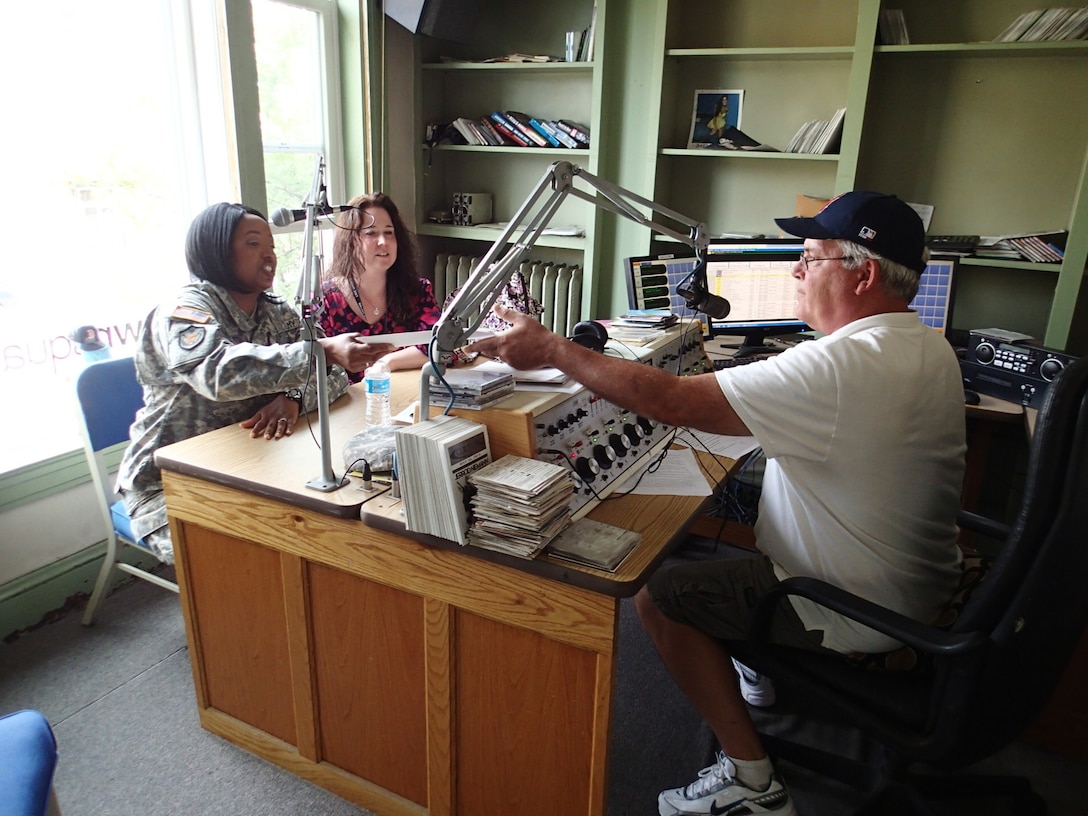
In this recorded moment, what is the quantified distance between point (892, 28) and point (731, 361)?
4.96ft

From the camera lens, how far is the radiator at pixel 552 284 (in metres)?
3.82

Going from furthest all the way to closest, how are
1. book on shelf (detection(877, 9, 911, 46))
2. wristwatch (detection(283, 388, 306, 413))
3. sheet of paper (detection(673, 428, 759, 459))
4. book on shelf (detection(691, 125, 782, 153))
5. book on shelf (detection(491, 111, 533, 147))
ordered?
book on shelf (detection(491, 111, 533, 147)), book on shelf (detection(691, 125, 782, 153)), book on shelf (detection(877, 9, 911, 46)), wristwatch (detection(283, 388, 306, 413)), sheet of paper (detection(673, 428, 759, 459))

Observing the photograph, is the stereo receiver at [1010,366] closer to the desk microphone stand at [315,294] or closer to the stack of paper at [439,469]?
the stack of paper at [439,469]

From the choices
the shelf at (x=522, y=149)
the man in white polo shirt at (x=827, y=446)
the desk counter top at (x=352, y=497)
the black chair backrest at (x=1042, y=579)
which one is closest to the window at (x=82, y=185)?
the desk counter top at (x=352, y=497)

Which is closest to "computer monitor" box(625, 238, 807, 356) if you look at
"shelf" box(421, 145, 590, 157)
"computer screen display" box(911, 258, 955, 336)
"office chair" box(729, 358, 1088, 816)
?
"computer screen display" box(911, 258, 955, 336)

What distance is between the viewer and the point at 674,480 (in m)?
1.65

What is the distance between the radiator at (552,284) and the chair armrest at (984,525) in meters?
2.36

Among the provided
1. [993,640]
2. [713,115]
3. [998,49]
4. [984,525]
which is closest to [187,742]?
[993,640]

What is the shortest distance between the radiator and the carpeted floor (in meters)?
1.90

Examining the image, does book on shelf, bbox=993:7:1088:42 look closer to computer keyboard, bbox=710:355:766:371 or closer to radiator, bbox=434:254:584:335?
computer keyboard, bbox=710:355:766:371

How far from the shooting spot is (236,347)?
5.98 feet

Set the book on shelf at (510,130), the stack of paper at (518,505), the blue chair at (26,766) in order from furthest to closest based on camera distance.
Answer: the book on shelf at (510,130) < the stack of paper at (518,505) < the blue chair at (26,766)

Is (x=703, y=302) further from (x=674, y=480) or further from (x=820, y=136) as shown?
(x=820, y=136)

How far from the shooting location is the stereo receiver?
2.27 meters
